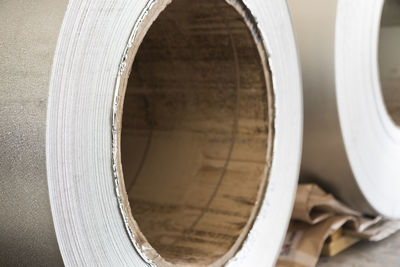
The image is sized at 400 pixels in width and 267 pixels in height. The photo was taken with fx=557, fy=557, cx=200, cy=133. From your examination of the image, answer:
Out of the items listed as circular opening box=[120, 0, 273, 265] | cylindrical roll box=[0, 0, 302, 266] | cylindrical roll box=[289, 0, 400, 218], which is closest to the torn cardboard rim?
cylindrical roll box=[0, 0, 302, 266]

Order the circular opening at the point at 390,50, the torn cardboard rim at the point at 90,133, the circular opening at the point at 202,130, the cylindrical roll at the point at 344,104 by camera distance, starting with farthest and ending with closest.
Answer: the circular opening at the point at 390,50 → the cylindrical roll at the point at 344,104 → the circular opening at the point at 202,130 → the torn cardboard rim at the point at 90,133

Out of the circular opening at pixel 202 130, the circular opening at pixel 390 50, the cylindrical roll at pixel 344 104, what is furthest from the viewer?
the circular opening at pixel 390 50

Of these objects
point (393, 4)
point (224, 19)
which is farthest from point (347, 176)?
point (393, 4)

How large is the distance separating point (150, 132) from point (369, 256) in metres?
0.73

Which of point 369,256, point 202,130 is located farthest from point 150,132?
point 369,256

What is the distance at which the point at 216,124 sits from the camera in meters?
1.24

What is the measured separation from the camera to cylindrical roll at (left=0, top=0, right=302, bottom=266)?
0.66 meters

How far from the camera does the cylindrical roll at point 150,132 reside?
0.66 m

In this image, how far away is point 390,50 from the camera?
213 centimetres

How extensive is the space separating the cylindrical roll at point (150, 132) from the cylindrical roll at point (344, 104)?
28 cm

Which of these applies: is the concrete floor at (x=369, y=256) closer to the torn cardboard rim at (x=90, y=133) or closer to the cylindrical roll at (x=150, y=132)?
the cylindrical roll at (x=150, y=132)

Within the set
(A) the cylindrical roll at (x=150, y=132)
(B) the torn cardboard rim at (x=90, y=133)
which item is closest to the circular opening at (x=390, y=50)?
(A) the cylindrical roll at (x=150, y=132)

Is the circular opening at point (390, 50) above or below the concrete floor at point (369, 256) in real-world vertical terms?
above

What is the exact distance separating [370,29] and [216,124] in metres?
0.66
